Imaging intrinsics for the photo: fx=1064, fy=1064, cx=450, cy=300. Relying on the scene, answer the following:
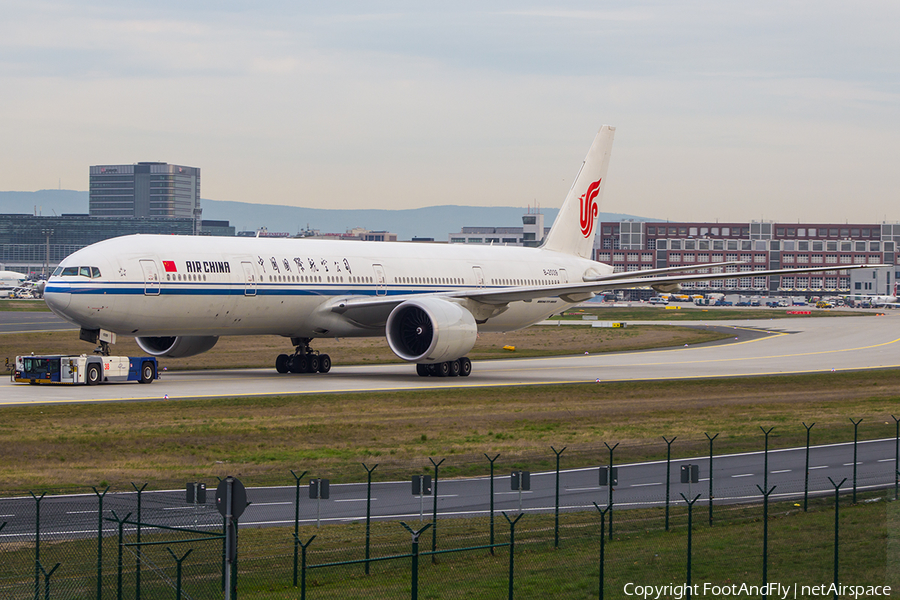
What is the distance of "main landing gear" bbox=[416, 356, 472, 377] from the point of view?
5131 cm

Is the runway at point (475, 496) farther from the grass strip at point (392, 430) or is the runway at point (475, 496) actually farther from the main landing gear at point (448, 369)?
the main landing gear at point (448, 369)

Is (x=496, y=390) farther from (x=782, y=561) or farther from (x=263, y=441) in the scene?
(x=782, y=561)

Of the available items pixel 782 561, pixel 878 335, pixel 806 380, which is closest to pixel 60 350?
pixel 806 380

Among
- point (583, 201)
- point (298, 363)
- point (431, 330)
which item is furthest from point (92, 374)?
point (583, 201)

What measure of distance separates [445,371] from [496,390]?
6.26 metres

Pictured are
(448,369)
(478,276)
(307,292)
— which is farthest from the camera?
(478,276)

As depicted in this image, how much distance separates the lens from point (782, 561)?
19.3 meters

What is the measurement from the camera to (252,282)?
45781 millimetres

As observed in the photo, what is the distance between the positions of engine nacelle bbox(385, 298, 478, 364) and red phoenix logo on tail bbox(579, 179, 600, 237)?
60.6 feet

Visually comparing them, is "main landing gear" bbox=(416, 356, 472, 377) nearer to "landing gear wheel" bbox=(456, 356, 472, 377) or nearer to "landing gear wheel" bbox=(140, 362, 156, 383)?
"landing gear wheel" bbox=(456, 356, 472, 377)

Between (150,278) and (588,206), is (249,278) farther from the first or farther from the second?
(588,206)
